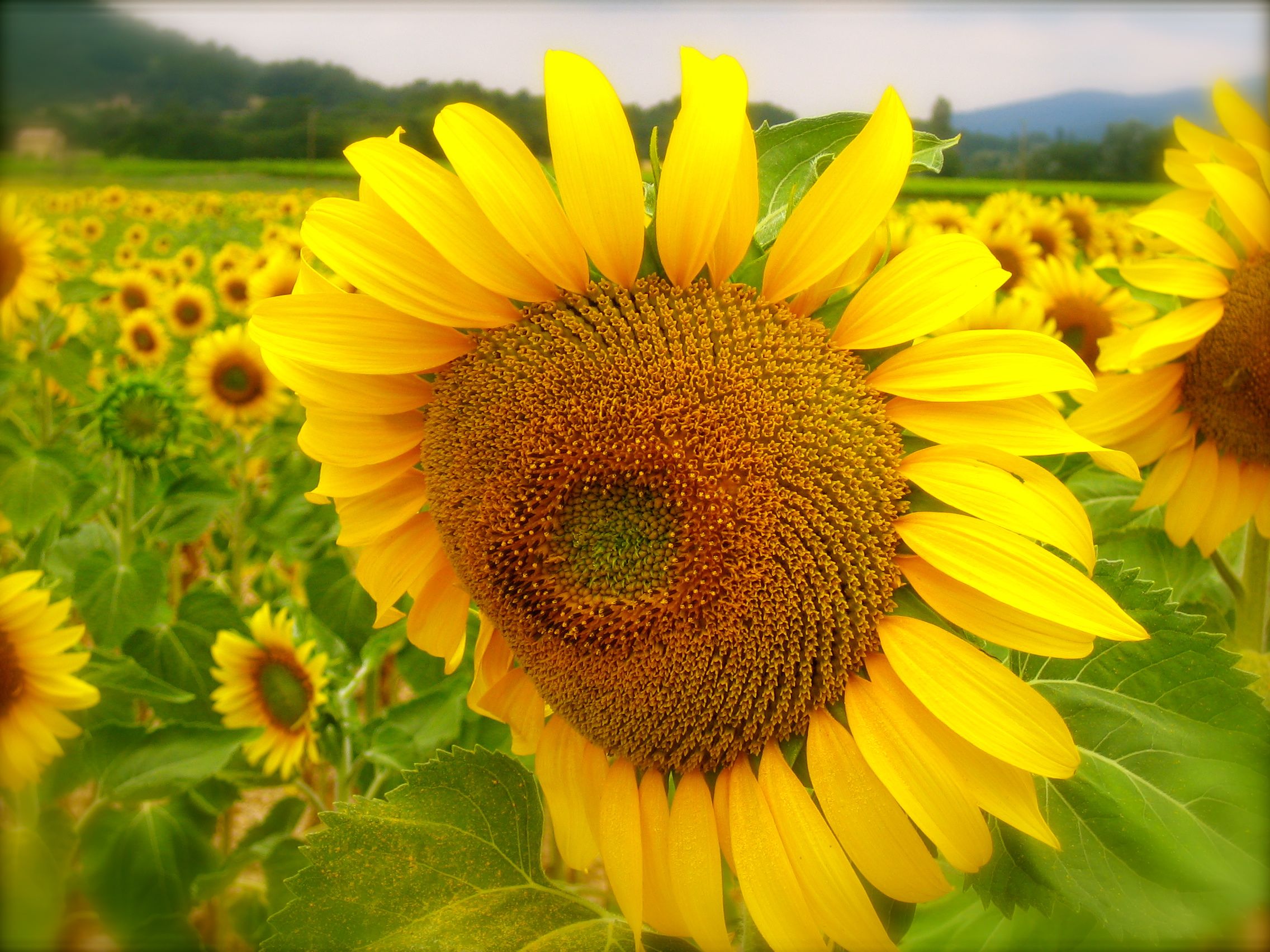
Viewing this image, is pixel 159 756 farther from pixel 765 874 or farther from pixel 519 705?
pixel 765 874

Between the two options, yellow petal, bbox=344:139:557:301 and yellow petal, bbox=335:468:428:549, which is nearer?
yellow petal, bbox=344:139:557:301

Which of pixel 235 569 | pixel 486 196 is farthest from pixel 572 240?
pixel 235 569

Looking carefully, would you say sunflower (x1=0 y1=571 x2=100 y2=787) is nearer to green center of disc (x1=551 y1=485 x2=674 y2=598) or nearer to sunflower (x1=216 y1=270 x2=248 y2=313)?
green center of disc (x1=551 y1=485 x2=674 y2=598)

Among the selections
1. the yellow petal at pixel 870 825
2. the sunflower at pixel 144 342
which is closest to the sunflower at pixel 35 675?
the yellow petal at pixel 870 825

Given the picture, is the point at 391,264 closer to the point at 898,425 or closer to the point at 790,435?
the point at 790,435

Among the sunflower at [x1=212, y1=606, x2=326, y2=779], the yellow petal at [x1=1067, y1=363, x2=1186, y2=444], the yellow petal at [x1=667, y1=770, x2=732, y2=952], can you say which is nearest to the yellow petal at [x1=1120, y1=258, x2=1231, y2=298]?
the yellow petal at [x1=1067, y1=363, x2=1186, y2=444]

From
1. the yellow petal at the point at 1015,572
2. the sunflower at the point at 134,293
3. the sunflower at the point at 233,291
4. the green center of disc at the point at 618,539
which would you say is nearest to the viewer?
the yellow petal at the point at 1015,572

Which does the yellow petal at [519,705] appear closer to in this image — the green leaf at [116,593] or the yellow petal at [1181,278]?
the yellow petal at [1181,278]
